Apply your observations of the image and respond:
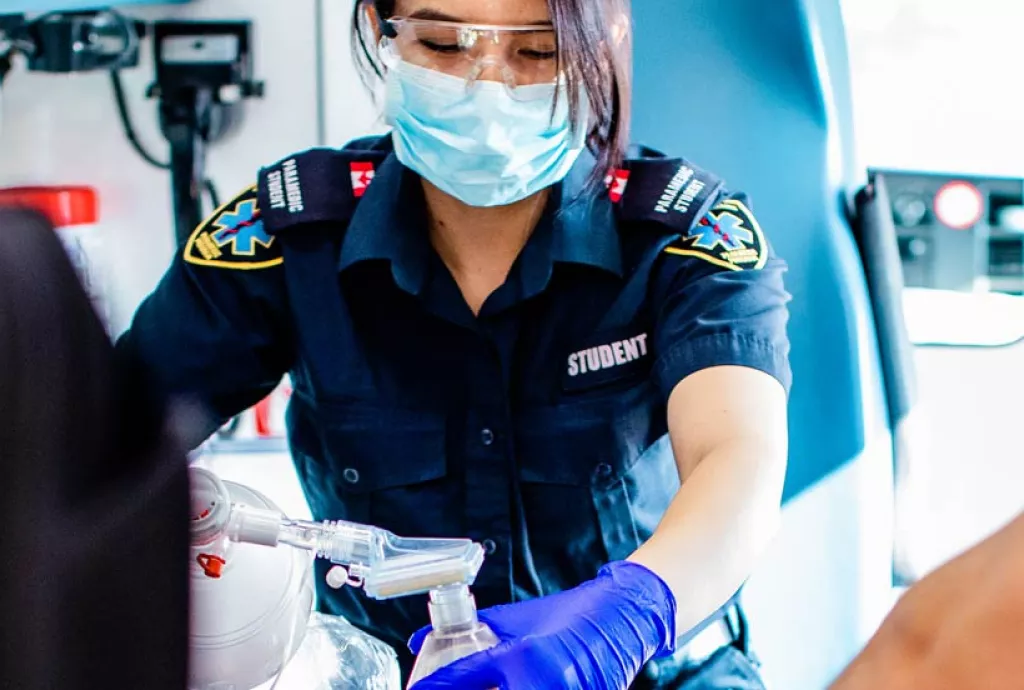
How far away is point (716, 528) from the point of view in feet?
3.44

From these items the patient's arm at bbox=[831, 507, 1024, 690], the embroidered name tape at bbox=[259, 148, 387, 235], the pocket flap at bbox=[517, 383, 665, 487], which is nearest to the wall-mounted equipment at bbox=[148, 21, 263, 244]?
Result: the embroidered name tape at bbox=[259, 148, 387, 235]

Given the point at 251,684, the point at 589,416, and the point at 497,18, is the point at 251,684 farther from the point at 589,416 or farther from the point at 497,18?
the point at 497,18

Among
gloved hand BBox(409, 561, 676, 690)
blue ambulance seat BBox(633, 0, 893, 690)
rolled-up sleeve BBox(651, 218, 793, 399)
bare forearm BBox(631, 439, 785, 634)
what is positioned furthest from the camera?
blue ambulance seat BBox(633, 0, 893, 690)

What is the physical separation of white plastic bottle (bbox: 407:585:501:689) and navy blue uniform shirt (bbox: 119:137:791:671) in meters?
0.42

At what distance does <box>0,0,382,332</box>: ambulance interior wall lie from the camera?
188 cm

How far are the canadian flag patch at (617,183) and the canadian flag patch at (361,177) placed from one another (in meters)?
0.25

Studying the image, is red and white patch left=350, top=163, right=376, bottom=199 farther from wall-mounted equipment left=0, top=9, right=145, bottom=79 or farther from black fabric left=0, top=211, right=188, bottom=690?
black fabric left=0, top=211, right=188, bottom=690

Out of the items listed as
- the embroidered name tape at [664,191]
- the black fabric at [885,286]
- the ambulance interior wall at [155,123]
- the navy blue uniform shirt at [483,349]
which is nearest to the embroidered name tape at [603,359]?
the navy blue uniform shirt at [483,349]

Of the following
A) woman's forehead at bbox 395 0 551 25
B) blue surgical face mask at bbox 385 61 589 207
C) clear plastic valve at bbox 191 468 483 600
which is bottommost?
clear plastic valve at bbox 191 468 483 600

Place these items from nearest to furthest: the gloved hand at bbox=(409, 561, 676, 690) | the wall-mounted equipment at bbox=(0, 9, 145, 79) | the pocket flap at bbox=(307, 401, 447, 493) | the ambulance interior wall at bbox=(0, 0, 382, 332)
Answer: the gloved hand at bbox=(409, 561, 676, 690), the pocket flap at bbox=(307, 401, 447, 493), the wall-mounted equipment at bbox=(0, 9, 145, 79), the ambulance interior wall at bbox=(0, 0, 382, 332)

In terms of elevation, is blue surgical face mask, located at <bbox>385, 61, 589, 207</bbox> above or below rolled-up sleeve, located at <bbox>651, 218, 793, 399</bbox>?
above

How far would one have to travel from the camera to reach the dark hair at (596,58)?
3.83ft

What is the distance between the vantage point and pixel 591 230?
1272 mm

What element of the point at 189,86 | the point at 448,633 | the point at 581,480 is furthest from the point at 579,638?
the point at 189,86
